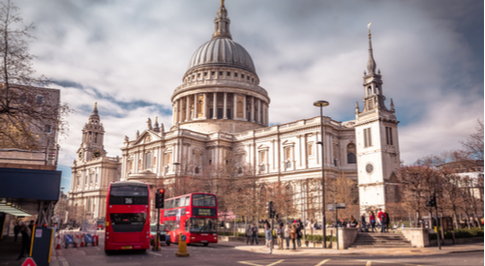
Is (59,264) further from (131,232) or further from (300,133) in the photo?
(300,133)

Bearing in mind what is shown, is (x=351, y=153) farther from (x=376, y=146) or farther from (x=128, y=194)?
(x=128, y=194)

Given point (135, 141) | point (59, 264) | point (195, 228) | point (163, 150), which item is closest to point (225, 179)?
point (163, 150)

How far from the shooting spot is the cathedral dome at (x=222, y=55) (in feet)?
294

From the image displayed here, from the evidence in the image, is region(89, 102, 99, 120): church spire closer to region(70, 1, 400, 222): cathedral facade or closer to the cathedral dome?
region(70, 1, 400, 222): cathedral facade

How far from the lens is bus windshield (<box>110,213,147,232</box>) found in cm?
2302

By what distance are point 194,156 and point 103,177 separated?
37.1m

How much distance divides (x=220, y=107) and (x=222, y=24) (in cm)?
2826

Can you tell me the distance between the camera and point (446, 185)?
126 ft

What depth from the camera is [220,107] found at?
83750 millimetres

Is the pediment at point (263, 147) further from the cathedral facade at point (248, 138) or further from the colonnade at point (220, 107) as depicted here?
the colonnade at point (220, 107)

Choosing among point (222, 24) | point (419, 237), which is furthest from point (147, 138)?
point (419, 237)

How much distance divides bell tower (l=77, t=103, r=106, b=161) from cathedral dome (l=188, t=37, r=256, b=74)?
1537 inches

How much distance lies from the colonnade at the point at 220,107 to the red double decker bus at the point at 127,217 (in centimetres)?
5722

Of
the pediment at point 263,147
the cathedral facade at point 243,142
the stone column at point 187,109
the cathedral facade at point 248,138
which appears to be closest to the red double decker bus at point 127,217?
the cathedral facade at point 248,138
